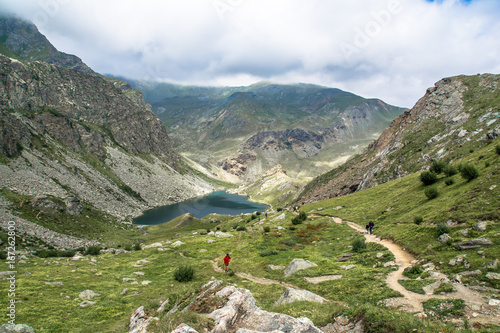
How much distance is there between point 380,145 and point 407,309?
382 ft

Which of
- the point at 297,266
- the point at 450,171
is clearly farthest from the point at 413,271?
the point at 450,171

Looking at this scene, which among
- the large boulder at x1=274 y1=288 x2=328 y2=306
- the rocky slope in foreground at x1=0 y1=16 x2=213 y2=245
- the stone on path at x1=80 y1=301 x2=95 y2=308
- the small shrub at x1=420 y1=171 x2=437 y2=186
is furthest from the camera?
the rocky slope in foreground at x1=0 y1=16 x2=213 y2=245

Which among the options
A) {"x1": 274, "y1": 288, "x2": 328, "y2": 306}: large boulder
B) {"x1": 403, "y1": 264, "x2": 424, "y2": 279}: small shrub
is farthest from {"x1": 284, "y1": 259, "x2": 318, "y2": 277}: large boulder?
{"x1": 403, "y1": 264, "x2": 424, "y2": 279}: small shrub

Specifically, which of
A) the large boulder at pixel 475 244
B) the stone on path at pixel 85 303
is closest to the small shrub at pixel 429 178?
the large boulder at pixel 475 244

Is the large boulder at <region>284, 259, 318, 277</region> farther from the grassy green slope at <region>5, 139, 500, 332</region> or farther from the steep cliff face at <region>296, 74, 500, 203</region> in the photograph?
the steep cliff face at <region>296, 74, 500, 203</region>

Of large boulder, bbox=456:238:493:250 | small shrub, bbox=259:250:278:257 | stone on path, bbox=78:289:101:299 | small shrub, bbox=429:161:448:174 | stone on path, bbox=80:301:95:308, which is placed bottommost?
stone on path, bbox=78:289:101:299

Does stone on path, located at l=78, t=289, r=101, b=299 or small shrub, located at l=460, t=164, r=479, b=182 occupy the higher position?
small shrub, located at l=460, t=164, r=479, b=182

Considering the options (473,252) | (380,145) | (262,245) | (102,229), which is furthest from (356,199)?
(102,229)

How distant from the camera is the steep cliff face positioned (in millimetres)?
64938

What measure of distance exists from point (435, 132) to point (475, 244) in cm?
8815

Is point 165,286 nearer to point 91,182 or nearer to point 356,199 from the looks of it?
point 356,199

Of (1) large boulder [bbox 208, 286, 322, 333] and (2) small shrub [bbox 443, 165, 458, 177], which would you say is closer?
(1) large boulder [bbox 208, 286, 322, 333]

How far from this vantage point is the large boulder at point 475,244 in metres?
15.4

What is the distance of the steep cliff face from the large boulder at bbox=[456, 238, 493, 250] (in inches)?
1840
